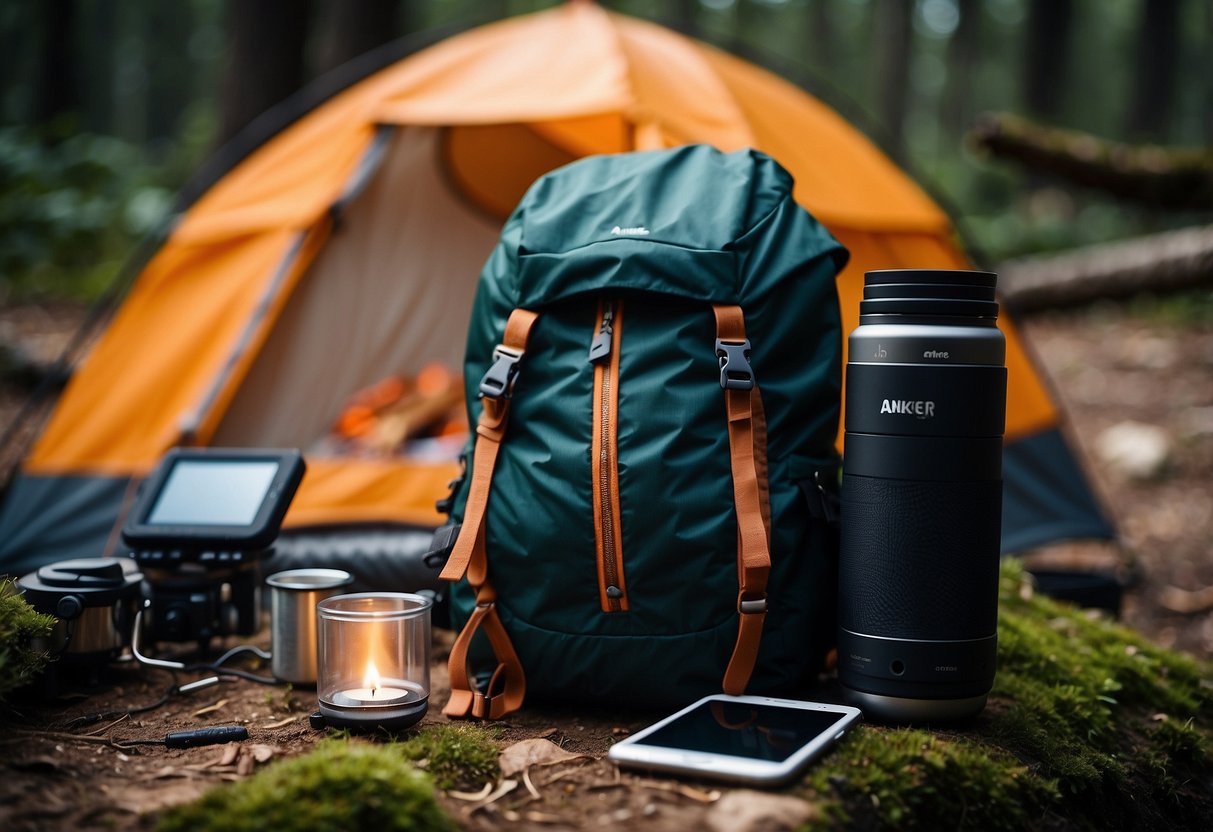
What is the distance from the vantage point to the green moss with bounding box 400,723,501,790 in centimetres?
193

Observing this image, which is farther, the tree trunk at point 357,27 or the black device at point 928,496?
the tree trunk at point 357,27

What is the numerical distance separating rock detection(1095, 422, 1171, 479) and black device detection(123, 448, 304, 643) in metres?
4.69

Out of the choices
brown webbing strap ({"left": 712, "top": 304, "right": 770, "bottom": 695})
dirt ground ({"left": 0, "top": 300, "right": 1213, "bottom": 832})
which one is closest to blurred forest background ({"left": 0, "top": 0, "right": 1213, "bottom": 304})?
brown webbing strap ({"left": 712, "top": 304, "right": 770, "bottom": 695})

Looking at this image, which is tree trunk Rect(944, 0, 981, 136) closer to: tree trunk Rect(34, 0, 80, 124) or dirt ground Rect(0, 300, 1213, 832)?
tree trunk Rect(34, 0, 80, 124)

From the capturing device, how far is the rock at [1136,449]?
573 centimetres

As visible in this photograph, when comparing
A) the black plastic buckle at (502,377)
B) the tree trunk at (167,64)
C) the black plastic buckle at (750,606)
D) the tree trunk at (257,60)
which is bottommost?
the black plastic buckle at (750,606)

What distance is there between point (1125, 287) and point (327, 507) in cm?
503

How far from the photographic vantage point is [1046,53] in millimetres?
14148

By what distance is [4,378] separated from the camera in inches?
233

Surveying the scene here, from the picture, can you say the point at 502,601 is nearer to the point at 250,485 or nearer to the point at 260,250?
the point at 250,485

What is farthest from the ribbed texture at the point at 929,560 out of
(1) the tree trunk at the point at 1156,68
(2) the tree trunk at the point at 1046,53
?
(1) the tree trunk at the point at 1156,68

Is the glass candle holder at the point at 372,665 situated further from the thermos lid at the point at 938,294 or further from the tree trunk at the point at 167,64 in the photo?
the tree trunk at the point at 167,64

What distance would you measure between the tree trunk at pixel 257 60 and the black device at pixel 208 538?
13.7 feet

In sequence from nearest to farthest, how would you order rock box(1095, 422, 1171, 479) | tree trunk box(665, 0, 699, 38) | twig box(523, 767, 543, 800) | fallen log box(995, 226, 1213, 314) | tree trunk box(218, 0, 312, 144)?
twig box(523, 767, 543, 800) < rock box(1095, 422, 1171, 479) < fallen log box(995, 226, 1213, 314) < tree trunk box(218, 0, 312, 144) < tree trunk box(665, 0, 699, 38)
